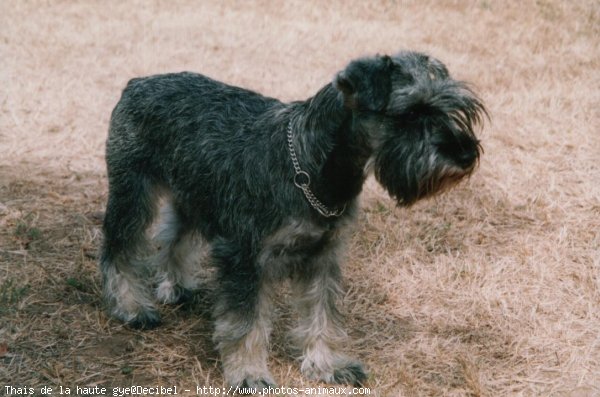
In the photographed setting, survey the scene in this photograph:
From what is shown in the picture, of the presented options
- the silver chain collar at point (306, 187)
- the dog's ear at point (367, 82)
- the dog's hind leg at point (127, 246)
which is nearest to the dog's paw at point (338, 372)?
the silver chain collar at point (306, 187)

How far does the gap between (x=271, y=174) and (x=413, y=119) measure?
90cm

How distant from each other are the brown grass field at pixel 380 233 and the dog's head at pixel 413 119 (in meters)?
1.46

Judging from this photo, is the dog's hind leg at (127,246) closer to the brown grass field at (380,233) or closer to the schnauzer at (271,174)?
the schnauzer at (271,174)

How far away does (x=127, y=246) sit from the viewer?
4445mm

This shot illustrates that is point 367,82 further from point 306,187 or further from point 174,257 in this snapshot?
point 174,257

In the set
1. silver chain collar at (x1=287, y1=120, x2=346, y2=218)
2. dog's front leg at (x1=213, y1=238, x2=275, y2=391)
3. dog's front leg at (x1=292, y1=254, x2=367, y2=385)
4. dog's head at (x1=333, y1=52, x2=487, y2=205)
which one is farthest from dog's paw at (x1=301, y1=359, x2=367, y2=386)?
dog's head at (x1=333, y1=52, x2=487, y2=205)

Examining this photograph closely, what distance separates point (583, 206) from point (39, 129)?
576 cm

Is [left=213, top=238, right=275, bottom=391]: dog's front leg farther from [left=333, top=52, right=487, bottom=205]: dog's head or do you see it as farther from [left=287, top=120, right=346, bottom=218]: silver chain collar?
[left=333, top=52, right=487, bottom=205]: dog's head

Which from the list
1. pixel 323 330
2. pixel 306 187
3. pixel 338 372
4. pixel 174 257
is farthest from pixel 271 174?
pixel 174 257

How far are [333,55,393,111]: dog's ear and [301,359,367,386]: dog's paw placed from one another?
170 centimetres

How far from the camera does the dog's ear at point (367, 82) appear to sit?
10.5 feet

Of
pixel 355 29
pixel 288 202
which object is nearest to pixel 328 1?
pixel 355 29

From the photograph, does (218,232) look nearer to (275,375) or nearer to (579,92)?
(275,375)

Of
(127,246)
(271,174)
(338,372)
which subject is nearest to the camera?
(271,174)
